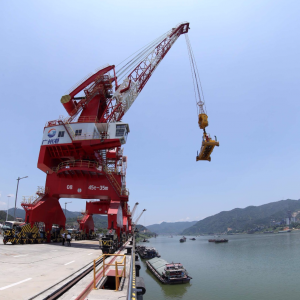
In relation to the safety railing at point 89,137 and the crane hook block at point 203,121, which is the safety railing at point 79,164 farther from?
the crane hook block at point 203,121

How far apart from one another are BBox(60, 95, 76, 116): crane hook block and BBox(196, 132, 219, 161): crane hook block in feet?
64.0

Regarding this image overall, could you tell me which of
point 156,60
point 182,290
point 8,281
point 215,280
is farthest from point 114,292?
point 156,60

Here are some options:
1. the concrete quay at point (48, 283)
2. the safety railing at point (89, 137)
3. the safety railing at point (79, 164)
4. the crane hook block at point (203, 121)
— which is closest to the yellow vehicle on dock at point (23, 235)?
the safety railing at point (79, 164)

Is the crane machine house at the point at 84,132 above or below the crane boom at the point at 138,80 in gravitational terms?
below

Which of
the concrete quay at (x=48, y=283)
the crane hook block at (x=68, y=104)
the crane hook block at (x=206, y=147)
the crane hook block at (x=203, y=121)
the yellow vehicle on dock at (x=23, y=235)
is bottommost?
the concrete quay at (x=48, y=283)

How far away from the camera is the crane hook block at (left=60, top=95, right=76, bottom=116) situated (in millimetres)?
30922

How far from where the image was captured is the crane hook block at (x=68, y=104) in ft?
101

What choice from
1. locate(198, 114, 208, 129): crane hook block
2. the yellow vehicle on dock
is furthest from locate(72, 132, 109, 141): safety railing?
locate(198, 114, 208, 129): crane hook block

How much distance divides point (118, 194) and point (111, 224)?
419 centimetres

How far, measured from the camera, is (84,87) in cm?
3153

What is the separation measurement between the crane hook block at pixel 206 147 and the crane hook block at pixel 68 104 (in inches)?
768

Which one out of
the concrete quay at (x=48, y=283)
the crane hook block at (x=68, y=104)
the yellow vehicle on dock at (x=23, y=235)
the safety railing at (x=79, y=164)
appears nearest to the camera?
the concrete quay at (x=48, y=283)

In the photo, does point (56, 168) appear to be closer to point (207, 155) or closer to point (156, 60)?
point (207, 155)

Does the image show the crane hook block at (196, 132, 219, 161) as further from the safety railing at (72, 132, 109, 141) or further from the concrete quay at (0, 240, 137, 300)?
the concrete quay at (0, 240, 137, 300)
